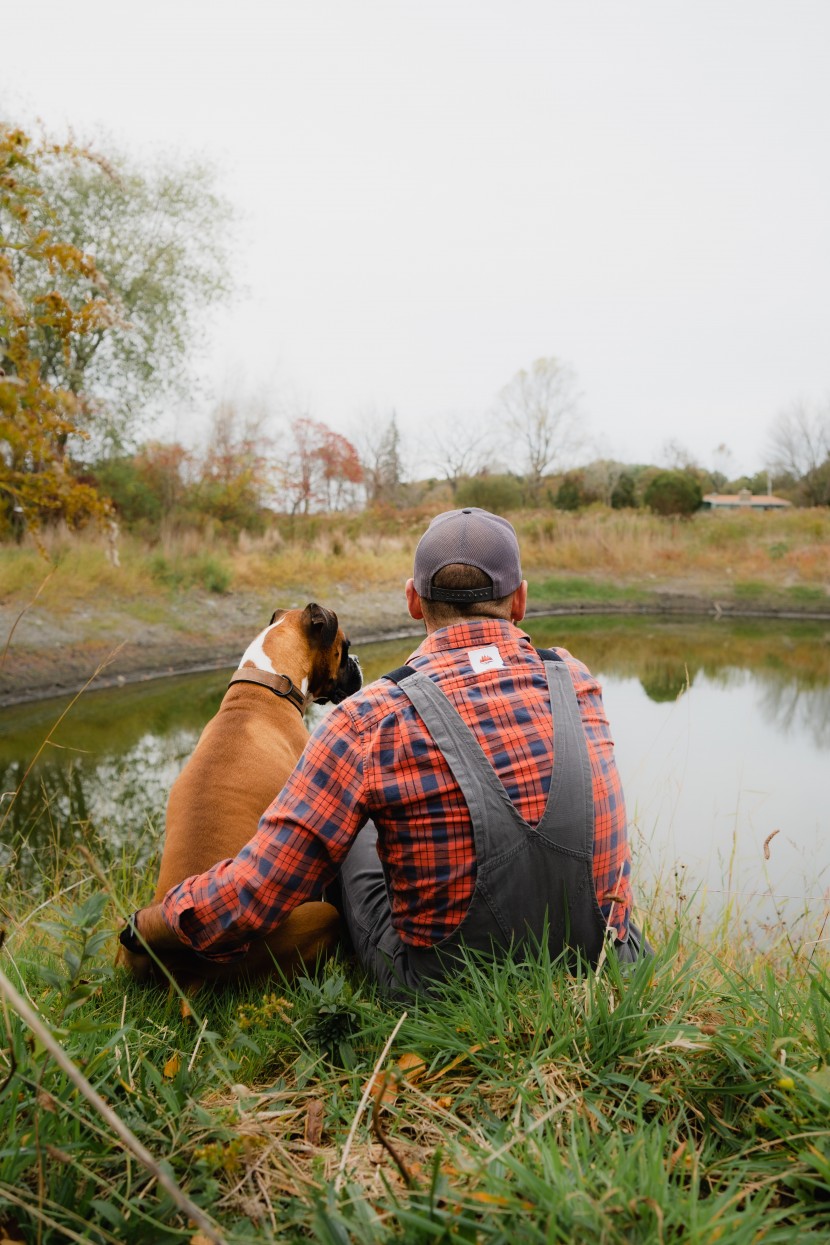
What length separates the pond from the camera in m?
3.44

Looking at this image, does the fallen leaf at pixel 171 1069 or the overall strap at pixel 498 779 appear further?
the overall strap at pixel 498 779

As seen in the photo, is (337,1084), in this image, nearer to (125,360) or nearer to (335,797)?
(335,797)

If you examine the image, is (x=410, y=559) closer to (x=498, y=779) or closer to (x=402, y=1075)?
(x=498, y=779)

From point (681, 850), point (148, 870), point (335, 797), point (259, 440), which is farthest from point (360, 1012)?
point (259, 440)

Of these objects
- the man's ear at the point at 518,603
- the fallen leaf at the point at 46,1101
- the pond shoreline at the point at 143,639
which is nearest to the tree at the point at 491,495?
the pond shoreline at the point at 143,639

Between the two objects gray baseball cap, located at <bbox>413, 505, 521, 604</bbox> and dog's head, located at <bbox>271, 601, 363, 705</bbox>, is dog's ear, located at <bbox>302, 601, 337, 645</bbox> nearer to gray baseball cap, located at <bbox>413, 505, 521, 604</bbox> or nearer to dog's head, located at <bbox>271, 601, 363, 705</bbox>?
dog's head, located at <bbox>271, 601, 363, 705</bbox>

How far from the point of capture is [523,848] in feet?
4.45

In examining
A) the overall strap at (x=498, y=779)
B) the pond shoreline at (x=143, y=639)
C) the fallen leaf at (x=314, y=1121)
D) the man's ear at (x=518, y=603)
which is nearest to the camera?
the fallen leaf at (x=314, y=1121)

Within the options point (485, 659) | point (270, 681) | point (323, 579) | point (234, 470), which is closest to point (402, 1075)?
point (485, 659)

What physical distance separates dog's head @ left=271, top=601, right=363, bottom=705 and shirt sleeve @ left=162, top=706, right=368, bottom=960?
1.35 meters

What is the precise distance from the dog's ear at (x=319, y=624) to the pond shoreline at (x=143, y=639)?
4.08 meters

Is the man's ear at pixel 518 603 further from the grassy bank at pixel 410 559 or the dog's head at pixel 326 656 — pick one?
the grassy bank at pixel 410 559

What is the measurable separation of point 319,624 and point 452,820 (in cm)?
151

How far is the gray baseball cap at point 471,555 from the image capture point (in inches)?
60.6
